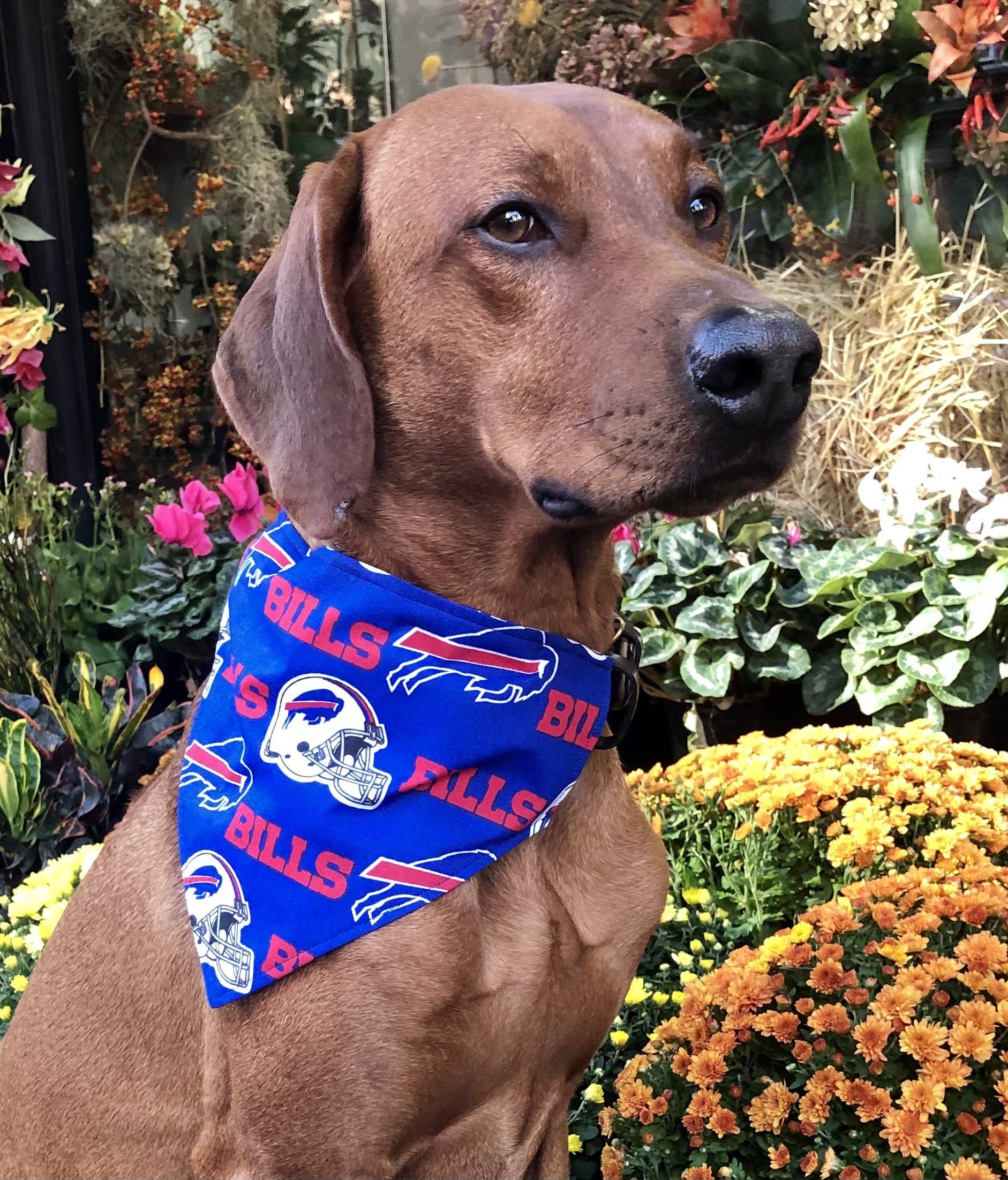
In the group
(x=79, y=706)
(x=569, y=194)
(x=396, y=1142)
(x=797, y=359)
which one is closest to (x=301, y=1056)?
(x=396, y=1142)

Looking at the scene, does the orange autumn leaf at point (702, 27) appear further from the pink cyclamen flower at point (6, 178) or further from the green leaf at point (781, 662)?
the pink cyclamen flower at point (6, 178)

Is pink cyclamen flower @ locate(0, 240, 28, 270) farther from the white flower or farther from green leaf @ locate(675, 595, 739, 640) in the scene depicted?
the white flower

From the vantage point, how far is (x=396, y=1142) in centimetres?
163

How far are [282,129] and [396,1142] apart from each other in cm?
465

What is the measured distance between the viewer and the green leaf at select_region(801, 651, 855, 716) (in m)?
3.71

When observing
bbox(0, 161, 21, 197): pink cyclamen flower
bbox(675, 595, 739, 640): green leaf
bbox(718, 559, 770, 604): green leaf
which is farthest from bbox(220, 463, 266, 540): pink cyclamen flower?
bbox(718, 559, 770, 604): green leaf

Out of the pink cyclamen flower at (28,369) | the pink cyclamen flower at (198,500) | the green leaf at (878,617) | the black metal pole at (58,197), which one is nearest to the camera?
the green leaf at (878,617)

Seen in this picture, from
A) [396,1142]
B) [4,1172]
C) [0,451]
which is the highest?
[396,1142]

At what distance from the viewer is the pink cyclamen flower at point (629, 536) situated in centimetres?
424

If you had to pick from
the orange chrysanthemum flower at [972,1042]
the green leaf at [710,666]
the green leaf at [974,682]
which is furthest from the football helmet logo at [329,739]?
the green leaf at [974,682]

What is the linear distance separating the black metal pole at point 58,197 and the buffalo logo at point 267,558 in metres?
3.62

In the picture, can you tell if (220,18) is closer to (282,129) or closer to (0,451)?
(282,129)

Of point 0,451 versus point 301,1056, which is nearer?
point 301,1056

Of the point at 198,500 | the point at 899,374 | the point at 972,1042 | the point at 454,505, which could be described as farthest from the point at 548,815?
the point at 899,374
